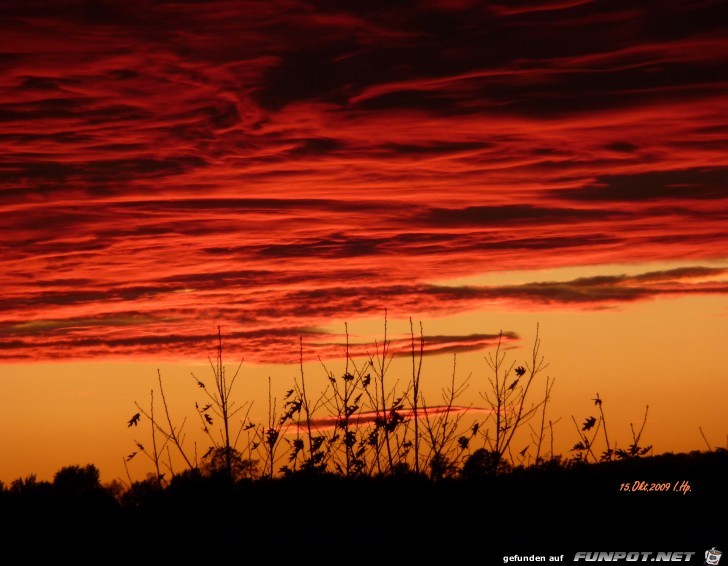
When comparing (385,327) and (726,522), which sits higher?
(385,327)

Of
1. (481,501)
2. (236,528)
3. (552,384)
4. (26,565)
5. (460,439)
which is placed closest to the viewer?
(26,565)

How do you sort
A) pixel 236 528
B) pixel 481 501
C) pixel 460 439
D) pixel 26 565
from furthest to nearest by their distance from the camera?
1. pixel 460 439
2. pixel 481 501
3. pixel 236 528
4. pixel 26 565

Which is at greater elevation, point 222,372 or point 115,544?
point 222,372

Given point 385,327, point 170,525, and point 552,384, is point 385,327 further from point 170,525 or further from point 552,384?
point 170,525

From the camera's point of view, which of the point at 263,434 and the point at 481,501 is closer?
the point at 481,501

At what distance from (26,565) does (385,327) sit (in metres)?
5.61

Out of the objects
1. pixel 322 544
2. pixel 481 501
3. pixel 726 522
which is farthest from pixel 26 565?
pixel 726 522

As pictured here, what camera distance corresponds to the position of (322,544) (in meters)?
10.4

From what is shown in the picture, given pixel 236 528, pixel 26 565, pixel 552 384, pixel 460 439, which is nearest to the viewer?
pixel 26 565

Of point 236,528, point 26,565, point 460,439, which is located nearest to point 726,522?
point 460,439

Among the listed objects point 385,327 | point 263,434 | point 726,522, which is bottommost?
point 726,522

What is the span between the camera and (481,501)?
38.4 feet

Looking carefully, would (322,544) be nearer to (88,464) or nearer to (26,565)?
(26,565)

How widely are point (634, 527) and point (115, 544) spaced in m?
5.15
